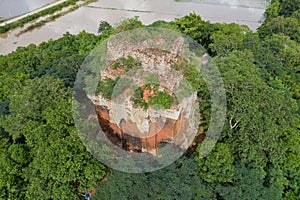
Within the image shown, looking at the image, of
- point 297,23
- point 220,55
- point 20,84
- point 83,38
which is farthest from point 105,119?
point 297,23

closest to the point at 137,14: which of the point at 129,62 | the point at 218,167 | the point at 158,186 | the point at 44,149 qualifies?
the point at 129,62

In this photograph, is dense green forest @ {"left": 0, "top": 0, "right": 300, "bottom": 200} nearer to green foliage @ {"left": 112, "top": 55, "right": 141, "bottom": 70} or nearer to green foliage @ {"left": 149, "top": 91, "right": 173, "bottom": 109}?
green foliage @ {"left": 149, "top": 91, "right": 173, "bottom": 109}

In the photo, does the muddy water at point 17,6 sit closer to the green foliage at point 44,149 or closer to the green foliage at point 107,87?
the green foliage at point 44,149

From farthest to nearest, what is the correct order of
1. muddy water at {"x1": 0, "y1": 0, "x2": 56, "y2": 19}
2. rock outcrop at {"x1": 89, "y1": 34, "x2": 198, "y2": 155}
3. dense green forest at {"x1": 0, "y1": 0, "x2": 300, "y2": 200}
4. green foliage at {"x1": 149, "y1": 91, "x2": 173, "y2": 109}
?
1. muddy water at {"x1": 0, "y1": 0, "x2": 56, "y2": 19}
2. dense green forest at {"x1": 0, "y1": 0, "x2": 300, "y2": 200}
3. rock outcrop at {"x1": 89, "y1": 34, "x2": 198, "y2": 155}
4. green foliage at {"x1": 149, "y1": 91, "x2": 173, "y2": 109}

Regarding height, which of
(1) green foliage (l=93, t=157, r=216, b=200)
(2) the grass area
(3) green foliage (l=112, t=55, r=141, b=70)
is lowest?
(1) green foliage (l=93, t=157, r=216, b=200)

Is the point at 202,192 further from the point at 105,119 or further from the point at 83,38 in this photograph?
the point at 83,38

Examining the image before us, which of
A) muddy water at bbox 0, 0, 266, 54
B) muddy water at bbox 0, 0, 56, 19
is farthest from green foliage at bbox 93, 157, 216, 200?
muddy water at bbox 0, 0, 56, 19

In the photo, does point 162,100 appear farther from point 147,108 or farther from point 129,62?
point 129,62

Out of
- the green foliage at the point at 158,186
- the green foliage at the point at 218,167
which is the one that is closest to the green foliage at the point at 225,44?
the green foliage at the point at 218,167
